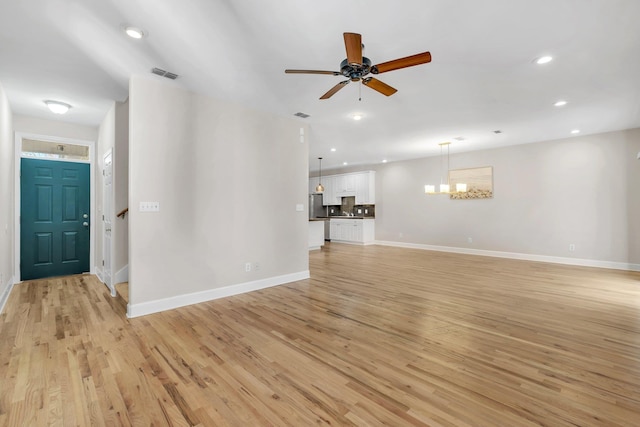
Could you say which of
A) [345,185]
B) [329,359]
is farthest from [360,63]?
[345,185]

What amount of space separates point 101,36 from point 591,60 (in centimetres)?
468

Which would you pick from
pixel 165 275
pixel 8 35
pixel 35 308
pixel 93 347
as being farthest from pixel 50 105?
pixel 93 347

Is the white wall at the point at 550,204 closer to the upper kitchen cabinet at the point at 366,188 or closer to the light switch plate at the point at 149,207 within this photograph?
the upper kitchen cabinet at the point at 366,188

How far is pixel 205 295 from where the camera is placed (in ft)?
12.3

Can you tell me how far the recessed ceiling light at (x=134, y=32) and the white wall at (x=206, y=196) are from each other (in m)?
0.88

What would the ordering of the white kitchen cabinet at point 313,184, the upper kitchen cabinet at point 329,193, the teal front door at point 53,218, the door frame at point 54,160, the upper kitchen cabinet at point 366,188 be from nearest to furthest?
1. the door frame at point 54,160
2. the teal front door at point 53,218
3. the upper kitchen cabinet at point 366,188
4. the upper kitchen cabinet at point 329,193
5. the white kitchen cabinet at point 313,184

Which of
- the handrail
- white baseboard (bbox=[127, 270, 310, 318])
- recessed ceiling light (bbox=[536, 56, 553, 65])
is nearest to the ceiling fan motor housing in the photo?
recessed ceiling light (bbox=[536, 56, 553, 65])

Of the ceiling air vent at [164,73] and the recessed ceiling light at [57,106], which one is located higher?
the ceiling air vent at [164,73]

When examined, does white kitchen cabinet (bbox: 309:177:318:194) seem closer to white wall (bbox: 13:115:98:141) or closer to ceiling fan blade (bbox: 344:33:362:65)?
white wall (bbox: 13:115:98:141)

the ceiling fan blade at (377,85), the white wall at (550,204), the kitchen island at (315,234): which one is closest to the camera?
the ceiling fan blade at (377,85)

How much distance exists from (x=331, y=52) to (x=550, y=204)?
6.40 meters

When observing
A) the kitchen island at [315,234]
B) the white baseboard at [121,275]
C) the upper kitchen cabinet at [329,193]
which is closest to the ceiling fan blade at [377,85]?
the white baseboard at [121,275]

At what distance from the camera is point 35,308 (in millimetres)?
3410

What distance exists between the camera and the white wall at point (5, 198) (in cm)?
346
